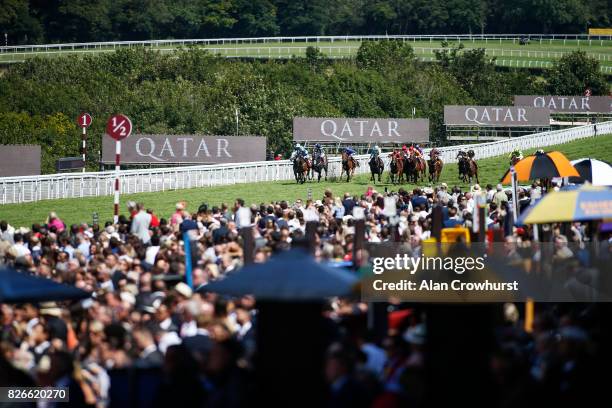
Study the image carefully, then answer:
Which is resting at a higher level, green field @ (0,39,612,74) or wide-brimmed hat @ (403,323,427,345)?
green field @ (0,39,612,74)

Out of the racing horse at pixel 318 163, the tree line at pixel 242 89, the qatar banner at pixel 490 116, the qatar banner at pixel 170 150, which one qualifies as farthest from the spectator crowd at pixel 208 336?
the qatar banner at pixel 490 116

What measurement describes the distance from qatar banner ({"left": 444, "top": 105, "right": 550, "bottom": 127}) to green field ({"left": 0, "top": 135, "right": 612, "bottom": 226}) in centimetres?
1123

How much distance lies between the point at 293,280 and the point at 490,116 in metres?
46.6

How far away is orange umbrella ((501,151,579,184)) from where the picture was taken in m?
20.2

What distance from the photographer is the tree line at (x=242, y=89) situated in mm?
52406

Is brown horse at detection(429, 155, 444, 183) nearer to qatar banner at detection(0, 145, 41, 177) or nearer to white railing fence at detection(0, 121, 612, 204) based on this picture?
white railing fence at detection(0, 121, 612, 204)

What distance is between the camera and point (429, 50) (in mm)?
84188

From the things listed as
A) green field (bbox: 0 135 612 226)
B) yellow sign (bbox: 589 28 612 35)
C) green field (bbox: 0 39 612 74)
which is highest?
yellow sign (bbox: 589 28 612 35)

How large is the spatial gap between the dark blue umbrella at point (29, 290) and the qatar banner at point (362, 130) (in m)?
33.9

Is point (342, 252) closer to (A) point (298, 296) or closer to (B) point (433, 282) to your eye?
(B) point (433, 282)

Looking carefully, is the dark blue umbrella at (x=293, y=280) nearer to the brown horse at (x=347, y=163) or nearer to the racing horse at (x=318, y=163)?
the racing horse at (x=318, y=163)

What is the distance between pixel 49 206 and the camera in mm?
29969

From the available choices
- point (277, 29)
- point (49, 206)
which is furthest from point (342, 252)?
point (277, 29)

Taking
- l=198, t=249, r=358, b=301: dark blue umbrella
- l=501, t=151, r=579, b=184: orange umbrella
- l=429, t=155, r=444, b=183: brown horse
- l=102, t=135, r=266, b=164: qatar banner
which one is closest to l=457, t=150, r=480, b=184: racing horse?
l=429, t=155, r=444, b=183: brown horse
